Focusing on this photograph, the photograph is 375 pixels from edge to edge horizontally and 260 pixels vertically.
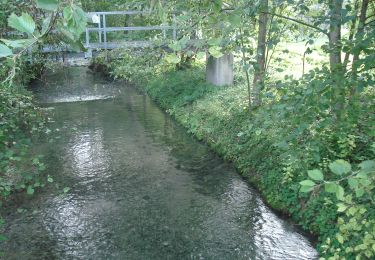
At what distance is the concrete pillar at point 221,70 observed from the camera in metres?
12.3

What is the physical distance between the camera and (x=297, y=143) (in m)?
3.50

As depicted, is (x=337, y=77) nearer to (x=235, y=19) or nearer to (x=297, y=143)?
(x=297, y=143)

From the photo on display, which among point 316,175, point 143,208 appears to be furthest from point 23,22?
point 143,208

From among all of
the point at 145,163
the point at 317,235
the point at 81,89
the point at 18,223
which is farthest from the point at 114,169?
the point at 81,89

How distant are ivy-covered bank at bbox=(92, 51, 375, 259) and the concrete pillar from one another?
0.33m

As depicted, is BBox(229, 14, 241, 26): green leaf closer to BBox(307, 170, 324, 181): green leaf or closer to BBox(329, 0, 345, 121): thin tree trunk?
BBox(307, 170, 324, 181): green leaf

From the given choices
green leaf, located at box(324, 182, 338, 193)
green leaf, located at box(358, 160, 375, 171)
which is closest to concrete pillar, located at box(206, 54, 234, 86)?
green leaf, located at box(358, 160, 375, 171)

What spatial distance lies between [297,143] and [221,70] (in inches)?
358

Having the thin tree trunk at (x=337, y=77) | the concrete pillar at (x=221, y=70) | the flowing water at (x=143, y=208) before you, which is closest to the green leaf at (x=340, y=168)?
the thin tree trunk at (x=337, y=77)

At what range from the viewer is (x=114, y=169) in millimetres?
8523

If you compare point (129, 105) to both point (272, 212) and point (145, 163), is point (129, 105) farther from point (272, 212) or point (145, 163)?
point (272, 212)

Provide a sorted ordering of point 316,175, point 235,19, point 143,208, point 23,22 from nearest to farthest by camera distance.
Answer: point 23,22
point 316,175
point 235,19
point 143,208

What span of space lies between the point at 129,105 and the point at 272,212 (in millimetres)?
8542

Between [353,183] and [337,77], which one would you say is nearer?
[353,183]
